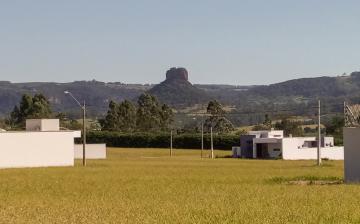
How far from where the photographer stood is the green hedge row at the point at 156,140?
448ft

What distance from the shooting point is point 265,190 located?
3931 centimetres

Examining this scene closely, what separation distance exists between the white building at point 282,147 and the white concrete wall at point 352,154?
6799cm

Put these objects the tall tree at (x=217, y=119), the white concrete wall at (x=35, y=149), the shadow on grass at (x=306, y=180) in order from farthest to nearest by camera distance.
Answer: the tall tree at (x=217, y=119) → the white concrete wall at (x=35, y=149) → the shadow on grass at (x=306, y=180)

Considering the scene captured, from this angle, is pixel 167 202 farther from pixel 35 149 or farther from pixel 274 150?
pixel 274 150

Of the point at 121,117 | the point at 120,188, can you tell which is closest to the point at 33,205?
the point at 120,188

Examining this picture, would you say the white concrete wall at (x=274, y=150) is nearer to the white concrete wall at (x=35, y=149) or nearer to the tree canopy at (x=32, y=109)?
the white concrete wall at (x=35, y=149)

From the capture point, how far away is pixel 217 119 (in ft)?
609

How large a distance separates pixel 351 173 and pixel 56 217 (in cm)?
2670

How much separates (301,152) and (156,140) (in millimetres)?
32576

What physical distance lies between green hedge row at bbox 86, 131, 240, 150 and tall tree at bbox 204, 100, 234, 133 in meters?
A: 42.6

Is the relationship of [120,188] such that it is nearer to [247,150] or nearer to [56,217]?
[56,217]

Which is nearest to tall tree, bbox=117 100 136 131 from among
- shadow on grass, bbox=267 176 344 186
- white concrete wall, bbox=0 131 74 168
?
white concrete wall, bbox=0 131 74 168

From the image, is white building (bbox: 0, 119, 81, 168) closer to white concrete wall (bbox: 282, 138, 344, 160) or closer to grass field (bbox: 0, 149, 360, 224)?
grass field (bbox: 0, 149, 360, 224)

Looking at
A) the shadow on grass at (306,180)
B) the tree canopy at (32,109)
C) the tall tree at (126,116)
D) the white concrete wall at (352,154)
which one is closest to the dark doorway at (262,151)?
the tree canopy at (32,109)
